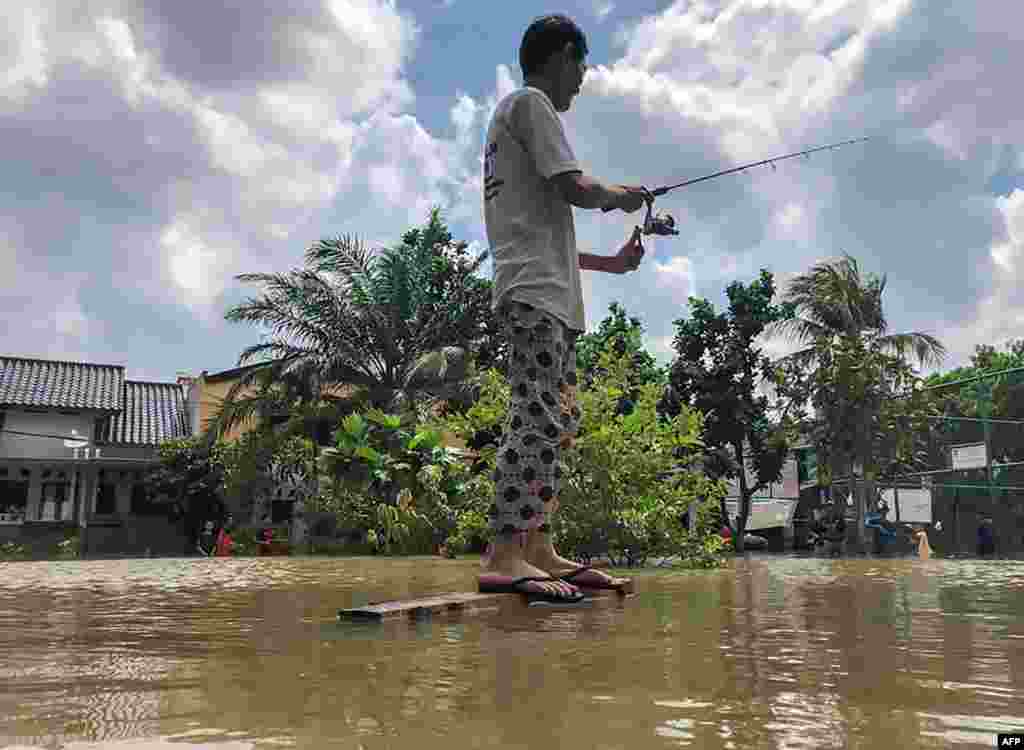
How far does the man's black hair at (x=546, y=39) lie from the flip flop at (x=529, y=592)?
6.05ft

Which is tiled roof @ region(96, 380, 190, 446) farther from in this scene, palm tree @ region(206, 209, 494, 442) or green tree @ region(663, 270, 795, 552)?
green tree @ region(663, 270, 795, 552)

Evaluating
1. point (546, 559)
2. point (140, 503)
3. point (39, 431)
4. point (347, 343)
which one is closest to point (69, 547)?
point (140, 503)

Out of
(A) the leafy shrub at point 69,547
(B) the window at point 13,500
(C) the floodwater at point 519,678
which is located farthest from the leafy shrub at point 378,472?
(B) the window at point 13,500

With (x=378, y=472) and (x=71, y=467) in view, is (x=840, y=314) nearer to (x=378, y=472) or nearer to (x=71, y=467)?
(x=378, y=472)

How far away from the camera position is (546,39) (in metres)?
3.17

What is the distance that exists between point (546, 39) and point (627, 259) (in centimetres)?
96

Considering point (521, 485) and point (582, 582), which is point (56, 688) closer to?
point (521, 485)

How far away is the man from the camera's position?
113 inches

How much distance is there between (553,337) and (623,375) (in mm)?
4407

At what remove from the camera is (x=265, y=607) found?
8.26 ft

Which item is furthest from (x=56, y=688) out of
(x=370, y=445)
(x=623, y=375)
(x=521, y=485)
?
(x=370, y=445)

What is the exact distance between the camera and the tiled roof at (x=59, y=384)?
2775 cm

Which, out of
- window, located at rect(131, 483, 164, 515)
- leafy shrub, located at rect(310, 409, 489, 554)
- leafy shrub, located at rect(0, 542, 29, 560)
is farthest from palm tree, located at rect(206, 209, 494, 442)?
window, located at rect(131, 483, 164, 515)

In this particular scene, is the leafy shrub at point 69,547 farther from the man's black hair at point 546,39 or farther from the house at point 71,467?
the man's black hair at point 546,39
